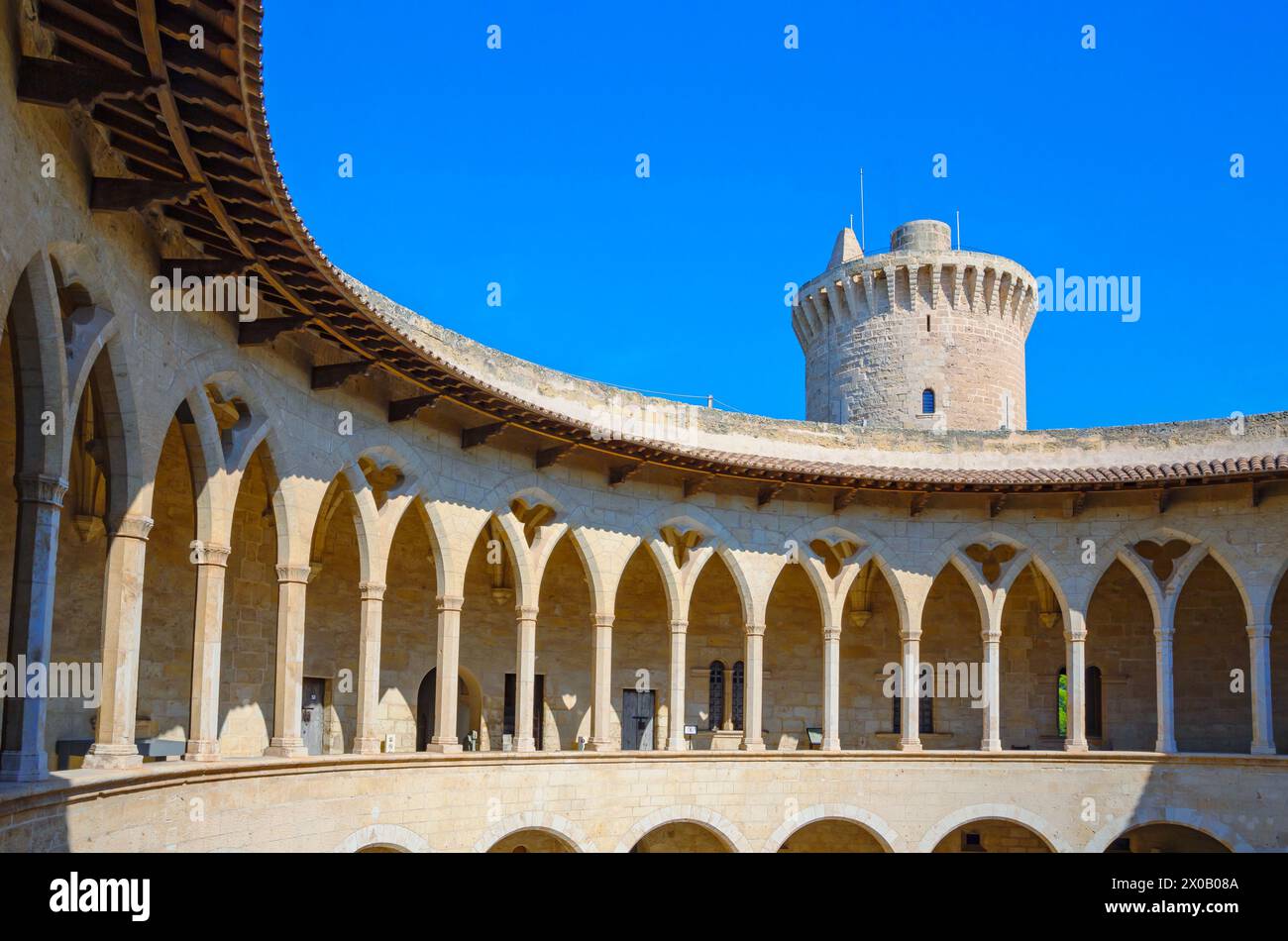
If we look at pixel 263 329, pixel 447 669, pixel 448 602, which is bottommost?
pixel 447 669

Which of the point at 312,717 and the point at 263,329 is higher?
the point at 263,329

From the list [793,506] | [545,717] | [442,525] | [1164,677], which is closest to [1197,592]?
[1164,677]

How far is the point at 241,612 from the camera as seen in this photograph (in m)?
20.0

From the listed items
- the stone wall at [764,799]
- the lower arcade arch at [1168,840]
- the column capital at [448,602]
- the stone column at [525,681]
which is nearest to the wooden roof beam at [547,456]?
the stone column at [525,681]

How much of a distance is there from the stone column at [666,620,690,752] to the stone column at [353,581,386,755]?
22.5 feet

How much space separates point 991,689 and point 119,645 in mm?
18051

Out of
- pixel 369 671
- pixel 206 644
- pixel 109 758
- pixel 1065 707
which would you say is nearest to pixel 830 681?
pixel 1065 707

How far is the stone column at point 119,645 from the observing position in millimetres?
12805

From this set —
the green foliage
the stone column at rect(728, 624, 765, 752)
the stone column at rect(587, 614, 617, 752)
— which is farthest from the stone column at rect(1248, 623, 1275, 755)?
the stone column at rect(587, 614, 617, 752)

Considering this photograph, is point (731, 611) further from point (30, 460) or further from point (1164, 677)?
point (30, 460)

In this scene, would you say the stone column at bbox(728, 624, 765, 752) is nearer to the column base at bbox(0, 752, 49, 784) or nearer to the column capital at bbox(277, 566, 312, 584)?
the column capital at bbox(277, 566, 312, 584)

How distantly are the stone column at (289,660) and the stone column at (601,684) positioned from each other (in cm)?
713

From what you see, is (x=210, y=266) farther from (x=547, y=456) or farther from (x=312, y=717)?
(x=312, y=717)

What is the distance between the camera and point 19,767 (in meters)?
10.8
